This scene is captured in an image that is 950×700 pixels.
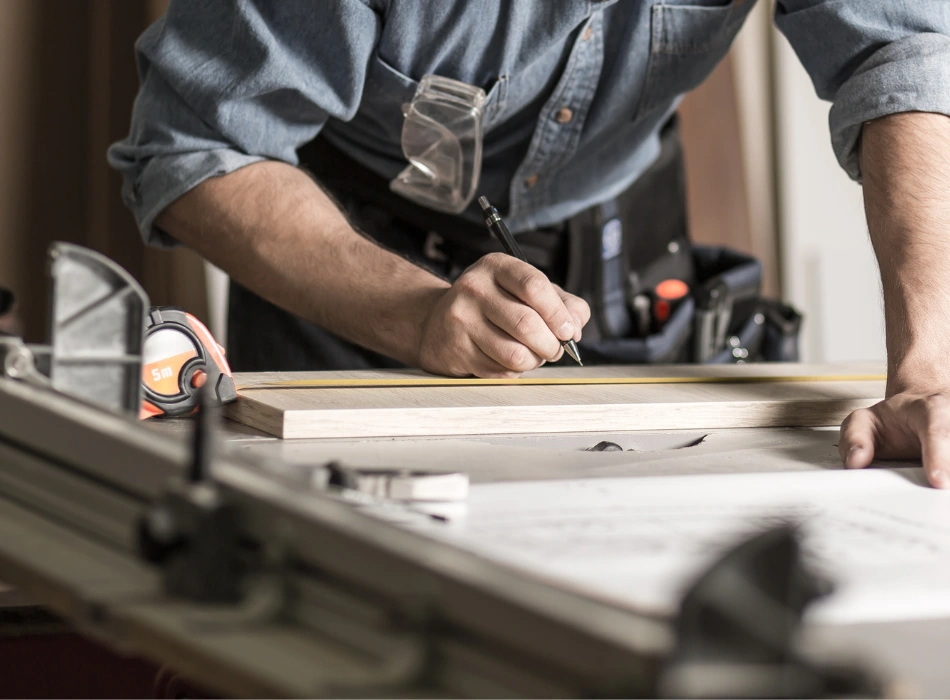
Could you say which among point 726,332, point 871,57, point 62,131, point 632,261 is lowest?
point 726,332

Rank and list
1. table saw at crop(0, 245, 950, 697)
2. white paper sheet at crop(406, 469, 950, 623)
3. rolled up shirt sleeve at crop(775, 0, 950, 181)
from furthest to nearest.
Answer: rolled up shirt sleeve at crop(775, 0, 950, 181)
white paper sheet at crop(406, 469, 950, 623)
table saw at crop(0, 245, 950, 697)

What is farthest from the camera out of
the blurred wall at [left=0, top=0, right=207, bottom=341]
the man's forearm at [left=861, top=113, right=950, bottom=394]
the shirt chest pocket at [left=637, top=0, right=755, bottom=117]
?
the blurred wall at [left=0, top=0, right=207, bottom=341]

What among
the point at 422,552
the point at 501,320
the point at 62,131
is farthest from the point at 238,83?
the point at 62,131

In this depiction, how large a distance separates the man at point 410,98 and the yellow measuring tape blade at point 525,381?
30mm

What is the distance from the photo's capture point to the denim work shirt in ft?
3.92

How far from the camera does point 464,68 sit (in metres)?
1.30

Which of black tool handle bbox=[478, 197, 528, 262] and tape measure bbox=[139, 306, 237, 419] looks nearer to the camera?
tape measure bbox=[139, 306, 237, 419]

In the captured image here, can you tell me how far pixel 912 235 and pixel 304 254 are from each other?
2.36ft

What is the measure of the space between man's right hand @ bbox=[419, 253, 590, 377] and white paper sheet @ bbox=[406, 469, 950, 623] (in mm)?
369

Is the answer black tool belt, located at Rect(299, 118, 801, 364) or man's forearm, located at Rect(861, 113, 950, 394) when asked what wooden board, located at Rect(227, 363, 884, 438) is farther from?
black tool belt, located at Rect(299, 118, 801, 364)

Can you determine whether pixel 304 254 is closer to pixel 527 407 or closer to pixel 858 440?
pixel 527 407

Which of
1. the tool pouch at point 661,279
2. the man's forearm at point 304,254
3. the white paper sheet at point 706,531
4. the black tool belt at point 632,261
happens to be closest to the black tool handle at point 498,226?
the man's forearm at point 304,254

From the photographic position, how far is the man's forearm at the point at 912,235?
3.14ft

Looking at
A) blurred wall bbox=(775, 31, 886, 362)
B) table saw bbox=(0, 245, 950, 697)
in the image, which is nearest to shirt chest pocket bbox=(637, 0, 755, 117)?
table saw bbox=(0, 245, 950, 697)
